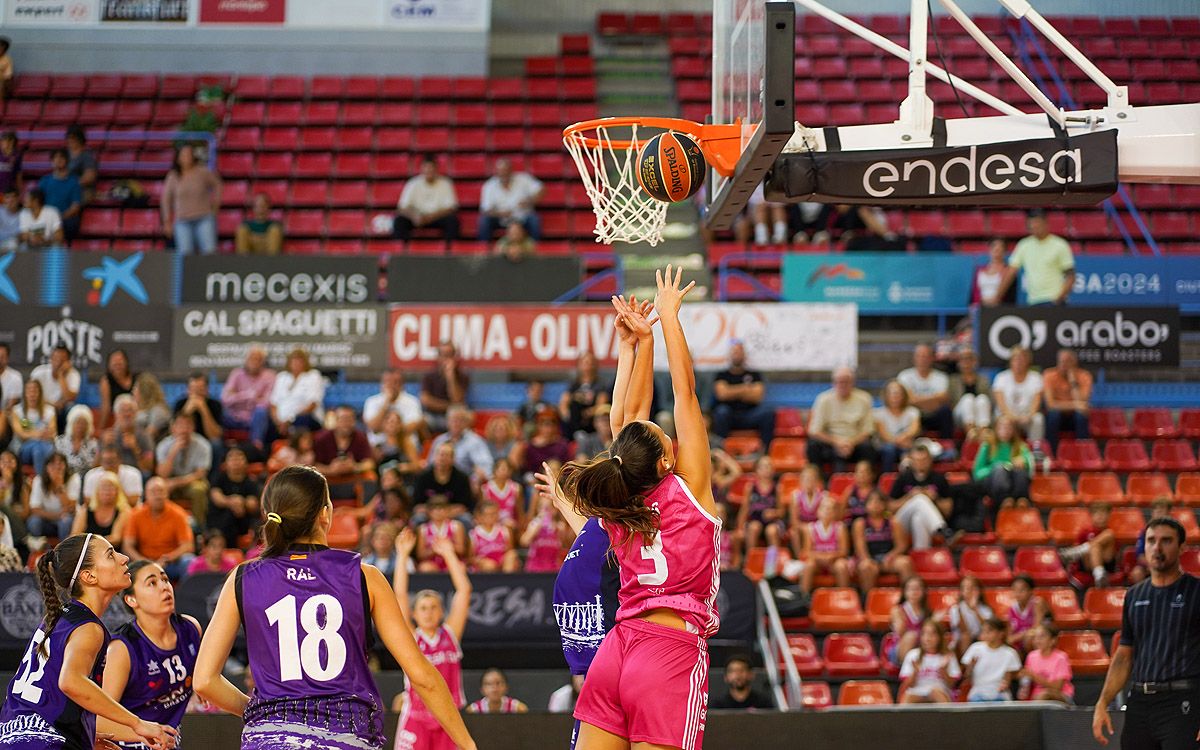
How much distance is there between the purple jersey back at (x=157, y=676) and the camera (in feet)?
17.9

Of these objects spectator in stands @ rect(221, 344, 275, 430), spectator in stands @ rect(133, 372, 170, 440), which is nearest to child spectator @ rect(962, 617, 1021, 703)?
spectator in stands @ rect(221, 344, 275, 430)

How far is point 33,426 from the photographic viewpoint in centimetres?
1345

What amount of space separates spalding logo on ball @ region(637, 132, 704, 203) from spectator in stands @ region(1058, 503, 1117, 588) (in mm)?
7328

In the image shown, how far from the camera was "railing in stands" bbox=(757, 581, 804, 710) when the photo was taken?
10258mm

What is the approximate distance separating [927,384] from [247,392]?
7.04 metres

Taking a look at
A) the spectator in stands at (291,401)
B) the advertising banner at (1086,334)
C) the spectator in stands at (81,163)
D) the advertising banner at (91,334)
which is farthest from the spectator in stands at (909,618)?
the spectator in stands at (81,163)

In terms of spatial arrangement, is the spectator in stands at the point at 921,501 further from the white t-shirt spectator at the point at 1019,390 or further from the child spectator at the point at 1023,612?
the white t-shirt spectator at the point at 1019,390

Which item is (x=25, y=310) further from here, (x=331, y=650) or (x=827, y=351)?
(x=331, y=650)

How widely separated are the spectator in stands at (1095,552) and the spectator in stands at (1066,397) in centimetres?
148

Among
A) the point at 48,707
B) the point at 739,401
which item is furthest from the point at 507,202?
the point at 48,707

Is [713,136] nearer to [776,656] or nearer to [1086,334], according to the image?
[776,656]

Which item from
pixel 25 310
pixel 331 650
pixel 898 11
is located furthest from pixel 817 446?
pixel 331 650

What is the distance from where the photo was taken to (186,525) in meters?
11.8

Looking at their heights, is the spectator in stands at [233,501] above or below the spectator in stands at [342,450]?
below
